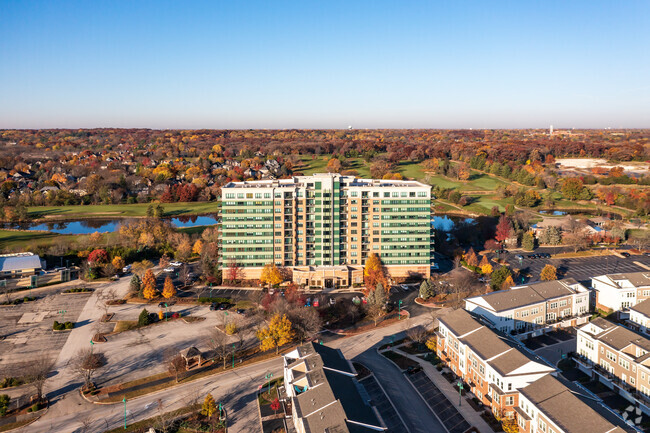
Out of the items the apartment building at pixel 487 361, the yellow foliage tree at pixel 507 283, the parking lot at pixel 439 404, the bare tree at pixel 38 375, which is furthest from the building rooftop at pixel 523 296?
the bare tree at pixel 38 375

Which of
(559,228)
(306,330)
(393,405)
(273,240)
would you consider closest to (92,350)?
(306,330)

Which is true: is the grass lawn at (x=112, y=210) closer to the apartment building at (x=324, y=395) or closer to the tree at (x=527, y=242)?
the tree at (x=527, y=242)

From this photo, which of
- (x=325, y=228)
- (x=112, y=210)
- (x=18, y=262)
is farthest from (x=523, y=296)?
(x=112, y=210)

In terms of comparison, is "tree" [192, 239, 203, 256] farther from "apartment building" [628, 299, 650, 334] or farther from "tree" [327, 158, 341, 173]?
"tree" [327, 158, 341, 173]

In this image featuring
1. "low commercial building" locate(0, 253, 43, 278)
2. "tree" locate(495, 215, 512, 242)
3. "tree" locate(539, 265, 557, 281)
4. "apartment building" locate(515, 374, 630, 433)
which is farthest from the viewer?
"tree" locate(495, 215, 512, 242)

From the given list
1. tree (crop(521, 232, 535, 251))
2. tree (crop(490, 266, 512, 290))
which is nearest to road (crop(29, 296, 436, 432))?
tree (crop(490, 266, 512, 290))

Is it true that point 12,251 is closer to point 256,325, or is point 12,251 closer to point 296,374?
point 256,325
